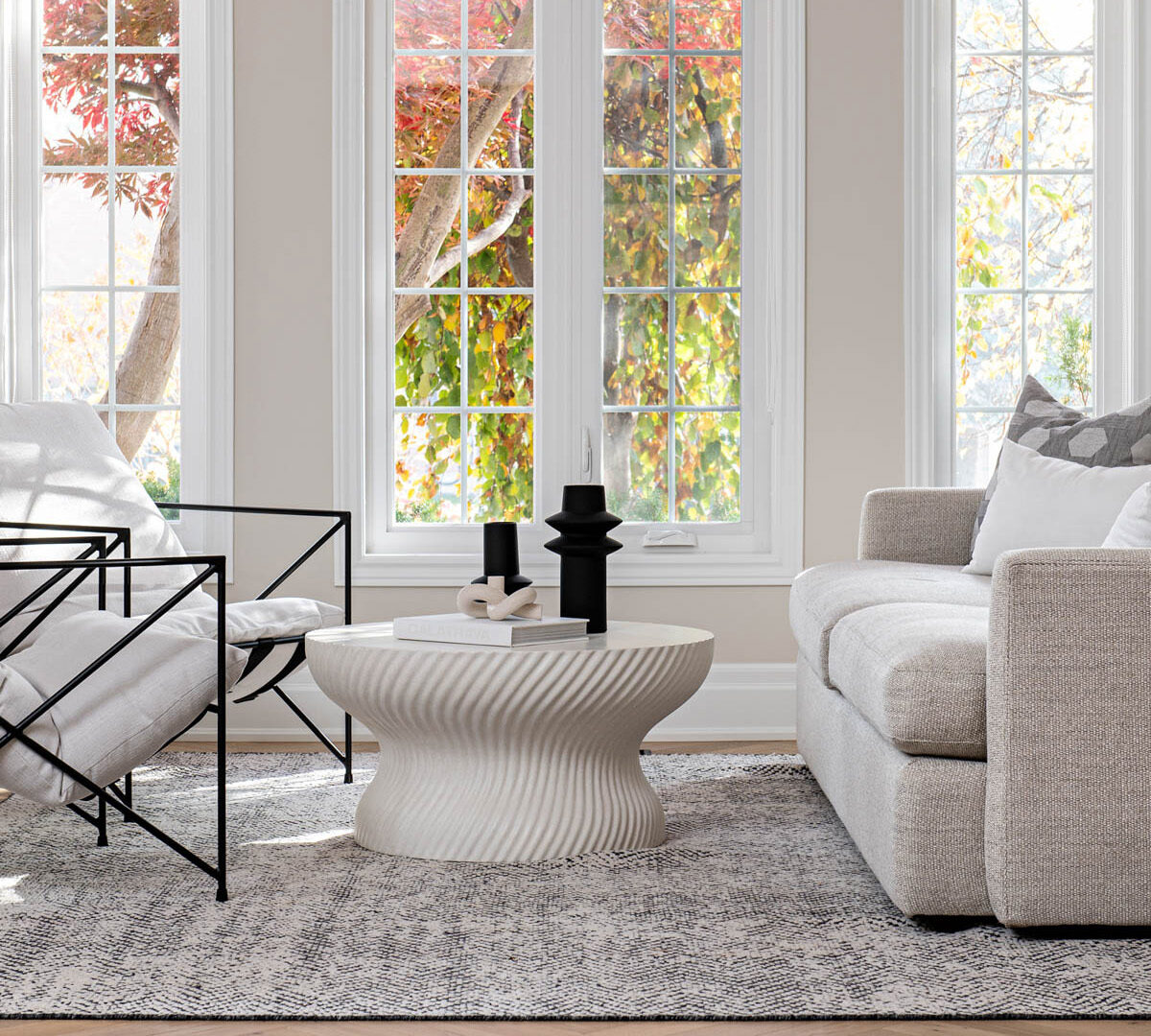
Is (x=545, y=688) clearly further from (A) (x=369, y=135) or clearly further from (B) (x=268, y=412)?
(A) (x=369, y=135)

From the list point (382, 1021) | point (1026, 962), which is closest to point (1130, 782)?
point (1026, 962)

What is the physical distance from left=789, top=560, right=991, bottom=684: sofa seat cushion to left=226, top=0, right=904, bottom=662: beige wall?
756mm

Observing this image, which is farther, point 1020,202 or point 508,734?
point 1020,202

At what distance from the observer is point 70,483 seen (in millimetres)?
3293

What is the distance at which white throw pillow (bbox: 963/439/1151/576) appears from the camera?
2.89 m

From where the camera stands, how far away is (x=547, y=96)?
4.14 m

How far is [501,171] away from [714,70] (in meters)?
0.77

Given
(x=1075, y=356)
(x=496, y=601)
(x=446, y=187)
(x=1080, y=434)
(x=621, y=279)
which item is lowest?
(x=496, y=601)

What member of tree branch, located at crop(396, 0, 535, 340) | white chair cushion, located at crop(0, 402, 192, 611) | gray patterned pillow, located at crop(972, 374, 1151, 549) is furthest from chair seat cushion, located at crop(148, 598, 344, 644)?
gray patterned pillow, located at crop(972, 374, 1151, 549)

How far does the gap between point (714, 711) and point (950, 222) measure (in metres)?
1.75

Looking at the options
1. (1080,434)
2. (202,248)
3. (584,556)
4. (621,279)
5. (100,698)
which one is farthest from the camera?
(621,279)

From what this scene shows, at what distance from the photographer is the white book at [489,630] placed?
2498 mm

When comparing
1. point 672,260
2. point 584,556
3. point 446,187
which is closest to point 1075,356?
point 672,260

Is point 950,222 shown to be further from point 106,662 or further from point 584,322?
point 106,662
